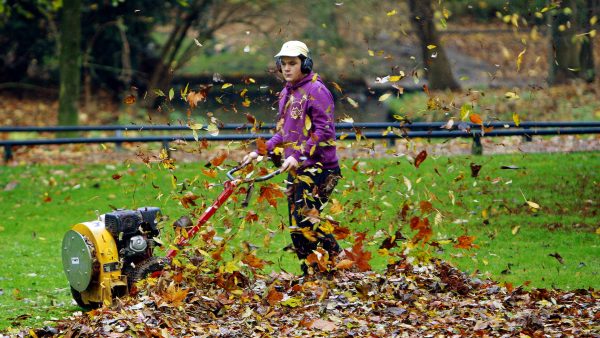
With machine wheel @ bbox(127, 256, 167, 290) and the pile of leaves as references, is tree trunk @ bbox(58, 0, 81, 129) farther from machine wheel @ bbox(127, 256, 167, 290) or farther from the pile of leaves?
machine wheel @ bbox(127, 256, 167, 290)

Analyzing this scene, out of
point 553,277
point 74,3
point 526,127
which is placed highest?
point 74,3

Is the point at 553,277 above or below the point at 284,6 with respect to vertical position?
below

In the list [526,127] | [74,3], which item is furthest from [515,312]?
[74,3]

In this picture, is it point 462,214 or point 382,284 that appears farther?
point 462,214

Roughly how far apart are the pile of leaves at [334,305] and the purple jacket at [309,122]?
859mm

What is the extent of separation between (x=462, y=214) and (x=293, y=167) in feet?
17.0

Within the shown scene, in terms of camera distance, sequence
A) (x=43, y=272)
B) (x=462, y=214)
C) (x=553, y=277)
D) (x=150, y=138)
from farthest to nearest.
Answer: (x=150, y=138) → (x=462, y=214) → (x=43, y=272) → (x=553, y=277)

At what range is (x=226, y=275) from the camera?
846cm

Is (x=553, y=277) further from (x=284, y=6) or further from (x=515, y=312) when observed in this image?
(x=284, y=6)

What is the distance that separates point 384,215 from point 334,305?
5081 mm

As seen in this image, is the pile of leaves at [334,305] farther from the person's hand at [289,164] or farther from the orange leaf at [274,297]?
the person's hand at [289,164]

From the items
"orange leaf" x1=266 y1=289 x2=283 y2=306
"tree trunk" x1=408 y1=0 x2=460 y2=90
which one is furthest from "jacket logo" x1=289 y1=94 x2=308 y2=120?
"tree trunk" x1=408 y1=0 x2=460 y2=90

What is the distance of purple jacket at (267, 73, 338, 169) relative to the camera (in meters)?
8.61

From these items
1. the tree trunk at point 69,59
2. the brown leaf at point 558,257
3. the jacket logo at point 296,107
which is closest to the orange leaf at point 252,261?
the jacket logo at point 296,107
